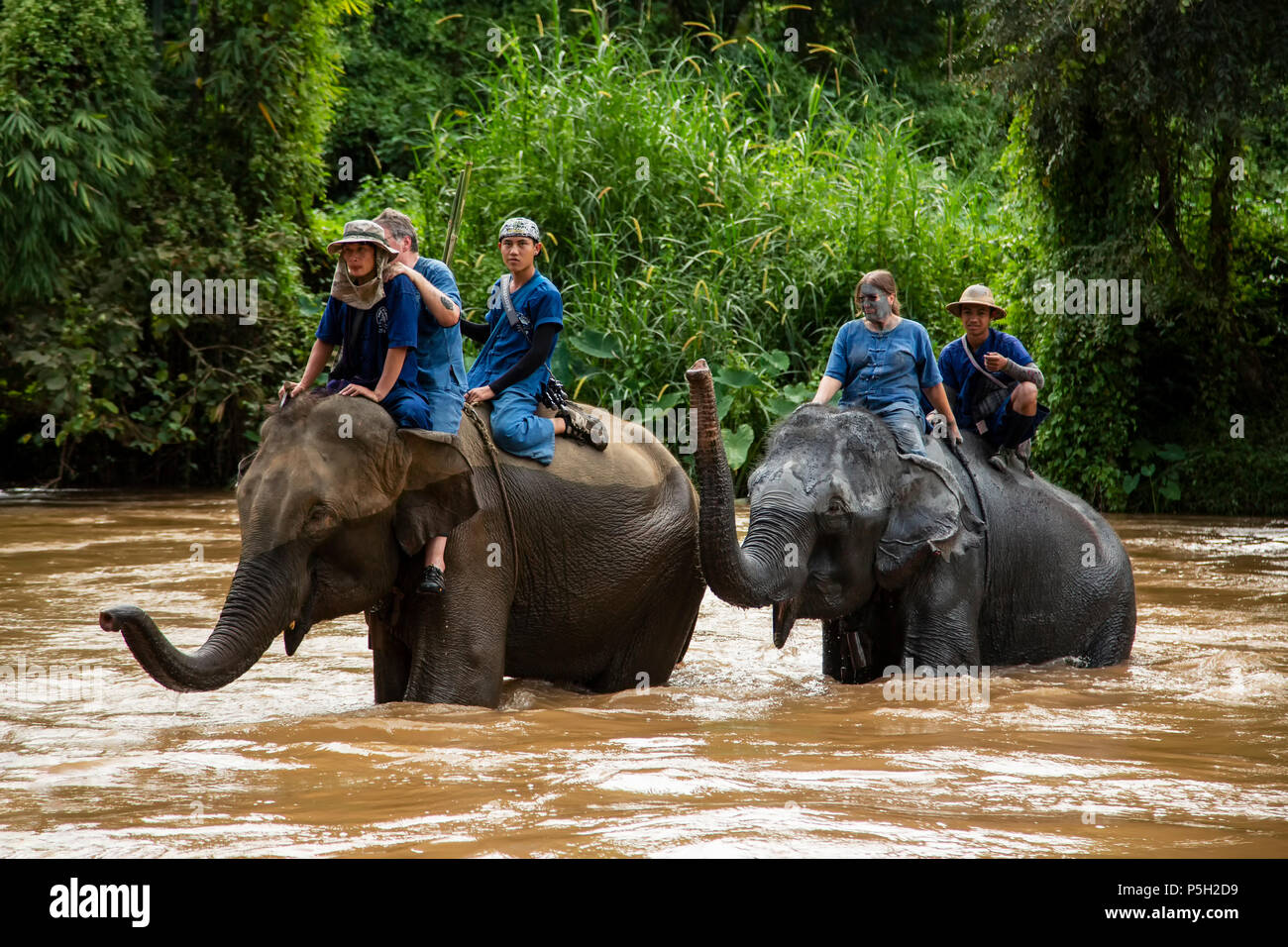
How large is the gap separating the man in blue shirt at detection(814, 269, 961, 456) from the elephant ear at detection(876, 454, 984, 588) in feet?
0.47

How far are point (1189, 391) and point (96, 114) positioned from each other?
1135 cm

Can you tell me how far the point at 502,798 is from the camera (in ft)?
14.9

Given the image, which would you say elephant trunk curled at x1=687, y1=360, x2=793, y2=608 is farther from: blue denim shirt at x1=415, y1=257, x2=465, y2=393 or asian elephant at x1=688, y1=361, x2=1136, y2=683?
blue denim shirt at x1=415, y1=257, x2=465, y2=393

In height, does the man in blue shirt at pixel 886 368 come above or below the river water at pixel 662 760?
above

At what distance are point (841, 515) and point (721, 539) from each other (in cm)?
93

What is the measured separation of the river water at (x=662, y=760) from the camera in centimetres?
411

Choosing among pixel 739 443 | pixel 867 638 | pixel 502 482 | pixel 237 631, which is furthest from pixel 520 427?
pixel 739 443

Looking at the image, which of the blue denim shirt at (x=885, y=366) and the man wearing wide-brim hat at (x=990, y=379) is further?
the man wearing wide-brim hat at (x=990, y=379)

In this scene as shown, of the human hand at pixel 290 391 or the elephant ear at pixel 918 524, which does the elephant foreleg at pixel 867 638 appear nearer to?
the elephant ear at pixel 918 524

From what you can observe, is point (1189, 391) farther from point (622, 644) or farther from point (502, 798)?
point (502, 798)

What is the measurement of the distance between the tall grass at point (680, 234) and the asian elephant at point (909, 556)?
7.94m

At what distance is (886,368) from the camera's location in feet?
23.1

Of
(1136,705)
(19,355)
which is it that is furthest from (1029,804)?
(19,355)

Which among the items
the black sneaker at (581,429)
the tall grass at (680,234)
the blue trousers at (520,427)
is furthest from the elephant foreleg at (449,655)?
the tall grass at (680,234)
